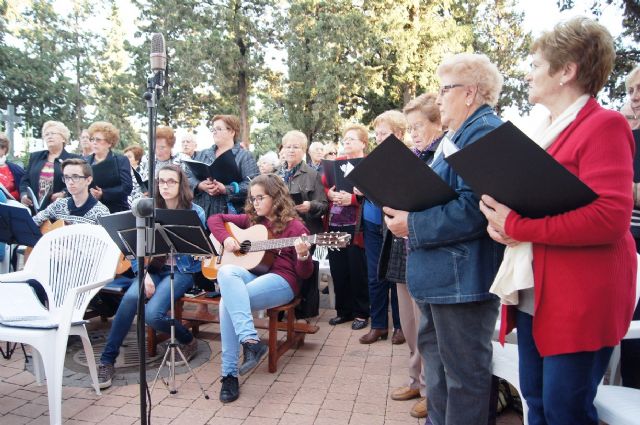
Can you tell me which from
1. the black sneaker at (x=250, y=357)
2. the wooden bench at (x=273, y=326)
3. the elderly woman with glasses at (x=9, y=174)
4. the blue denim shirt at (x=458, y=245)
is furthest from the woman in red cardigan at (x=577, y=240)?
the elderly woman with glasses at (x=9, y=174)

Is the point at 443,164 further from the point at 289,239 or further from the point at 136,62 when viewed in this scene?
the point at 136,62

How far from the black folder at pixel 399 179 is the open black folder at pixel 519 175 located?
8.2 inches

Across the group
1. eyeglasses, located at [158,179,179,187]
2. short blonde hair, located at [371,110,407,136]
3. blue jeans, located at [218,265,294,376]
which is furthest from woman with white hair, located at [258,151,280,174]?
blue jeans, located at [218,265,294,376]

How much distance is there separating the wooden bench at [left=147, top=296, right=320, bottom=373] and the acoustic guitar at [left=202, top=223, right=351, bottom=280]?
322 millimetres

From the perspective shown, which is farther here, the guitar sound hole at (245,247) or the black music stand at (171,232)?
the guitar sound hole at (245,247)

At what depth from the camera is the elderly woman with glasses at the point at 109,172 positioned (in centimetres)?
512

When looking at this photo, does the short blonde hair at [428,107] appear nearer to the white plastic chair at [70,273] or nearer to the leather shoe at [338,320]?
the white plastic chair at [70,273]

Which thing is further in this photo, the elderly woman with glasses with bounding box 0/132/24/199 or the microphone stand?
the elderly woman with glasses with bounding box 0/132/24/199

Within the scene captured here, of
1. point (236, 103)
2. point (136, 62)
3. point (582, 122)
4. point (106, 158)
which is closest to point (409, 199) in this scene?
point (582, 122)

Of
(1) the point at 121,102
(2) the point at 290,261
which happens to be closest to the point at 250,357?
(2) the point at 290,261

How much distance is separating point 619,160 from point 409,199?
0.73m

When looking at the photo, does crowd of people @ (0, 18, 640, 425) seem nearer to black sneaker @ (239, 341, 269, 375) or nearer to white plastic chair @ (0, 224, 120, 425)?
black sneaker @ (239, 341, 269, 375)

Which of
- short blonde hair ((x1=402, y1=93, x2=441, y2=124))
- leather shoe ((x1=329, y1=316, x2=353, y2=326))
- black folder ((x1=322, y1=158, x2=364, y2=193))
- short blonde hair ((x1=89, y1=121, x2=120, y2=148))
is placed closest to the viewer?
short blonde hair ((x1=402, y1=93, x2=441, y2=124))

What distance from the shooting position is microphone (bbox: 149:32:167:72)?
240cm
